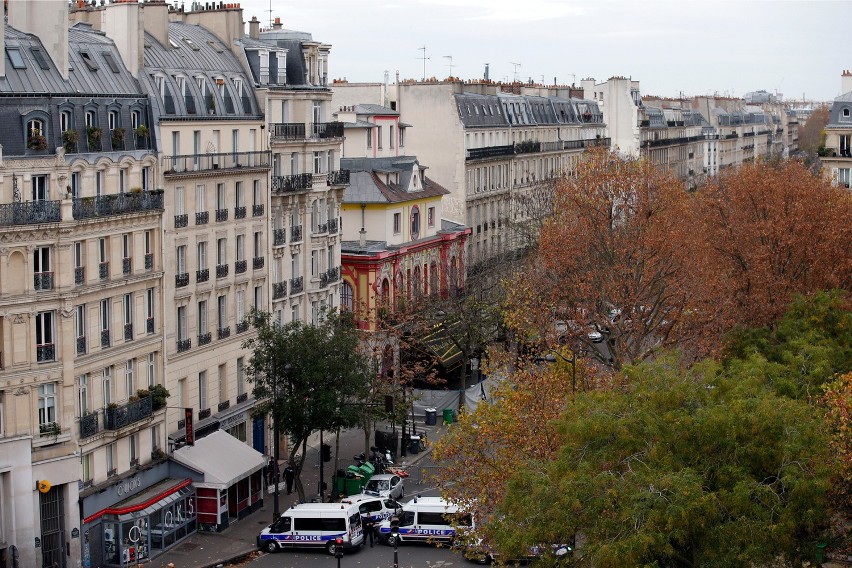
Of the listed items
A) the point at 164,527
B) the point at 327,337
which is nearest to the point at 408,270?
the point at 327,337

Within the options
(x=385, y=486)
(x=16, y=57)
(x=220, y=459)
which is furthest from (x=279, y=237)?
(x=16, y=57)

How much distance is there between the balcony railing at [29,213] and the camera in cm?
4197

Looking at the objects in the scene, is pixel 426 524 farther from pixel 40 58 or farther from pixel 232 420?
pixel 40 58

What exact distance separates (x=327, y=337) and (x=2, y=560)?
16130 millimetres

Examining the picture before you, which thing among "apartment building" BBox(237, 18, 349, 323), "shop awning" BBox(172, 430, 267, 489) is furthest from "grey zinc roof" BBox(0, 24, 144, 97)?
"shop awning" BBox(172, 430, 267, 489)

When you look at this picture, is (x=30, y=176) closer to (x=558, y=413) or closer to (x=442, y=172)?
(x=558, y=413)

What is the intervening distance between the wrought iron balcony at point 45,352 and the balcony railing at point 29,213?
379 centimetres

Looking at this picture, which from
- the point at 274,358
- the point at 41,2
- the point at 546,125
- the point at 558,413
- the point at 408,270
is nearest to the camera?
the point at 558,413

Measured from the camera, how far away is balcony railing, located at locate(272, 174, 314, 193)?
2309 inches

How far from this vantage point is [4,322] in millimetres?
42250

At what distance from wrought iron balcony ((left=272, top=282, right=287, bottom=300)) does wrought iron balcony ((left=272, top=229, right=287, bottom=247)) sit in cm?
167

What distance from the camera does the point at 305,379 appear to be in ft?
169

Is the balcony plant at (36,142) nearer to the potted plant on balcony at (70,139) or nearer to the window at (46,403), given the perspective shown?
the potted plant on balcony at (70,139)

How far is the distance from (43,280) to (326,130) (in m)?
22.3
